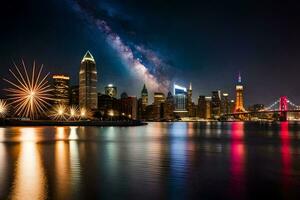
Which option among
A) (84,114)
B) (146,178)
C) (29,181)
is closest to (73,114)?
(84,114)

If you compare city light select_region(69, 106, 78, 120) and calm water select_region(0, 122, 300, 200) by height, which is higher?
city light select_region(69, 106, 78, 120)

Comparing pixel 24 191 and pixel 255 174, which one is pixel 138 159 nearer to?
pixel 255 174

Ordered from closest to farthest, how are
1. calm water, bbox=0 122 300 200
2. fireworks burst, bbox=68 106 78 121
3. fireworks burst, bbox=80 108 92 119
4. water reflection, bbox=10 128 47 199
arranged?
1. water reflection, bbox=10 128 47 199
2. calm water, bbox=0 122 300 200
3. fireworks burst, bbox=68 106 78 121
4. fireworks burst, bbox=80 108 92 119

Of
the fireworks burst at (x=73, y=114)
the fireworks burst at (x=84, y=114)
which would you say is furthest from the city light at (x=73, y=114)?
Answer: the fireworks burst at (x=84, y=114)

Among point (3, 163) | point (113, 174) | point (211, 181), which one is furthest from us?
point (3, 163)

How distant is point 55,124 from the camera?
121m

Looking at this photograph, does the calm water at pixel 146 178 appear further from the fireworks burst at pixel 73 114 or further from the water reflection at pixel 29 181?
the fireworks burst at pixel 73 114

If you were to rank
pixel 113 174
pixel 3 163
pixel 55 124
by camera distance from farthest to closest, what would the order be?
pixel 55 124, pixel 3 163, pixel 113 174

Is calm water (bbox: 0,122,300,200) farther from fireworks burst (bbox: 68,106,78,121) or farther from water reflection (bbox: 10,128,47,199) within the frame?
fireworks burst (bbox: 68,106,78,121)

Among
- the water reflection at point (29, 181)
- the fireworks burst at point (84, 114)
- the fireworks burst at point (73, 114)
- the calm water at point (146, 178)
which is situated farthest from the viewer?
the fireworks burst at point (84, 114)

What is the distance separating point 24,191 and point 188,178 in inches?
333

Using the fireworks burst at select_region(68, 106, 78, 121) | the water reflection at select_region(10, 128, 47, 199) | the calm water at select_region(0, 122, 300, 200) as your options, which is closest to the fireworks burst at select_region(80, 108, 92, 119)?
the fireworks burst at select_region(68, 106, 78, 121)

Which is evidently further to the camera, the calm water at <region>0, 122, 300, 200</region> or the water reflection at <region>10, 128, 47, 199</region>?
the calm water at <region>0, 122, 300, 200</region>

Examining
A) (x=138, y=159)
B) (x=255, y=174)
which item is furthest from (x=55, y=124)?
(x=255, y=174)
